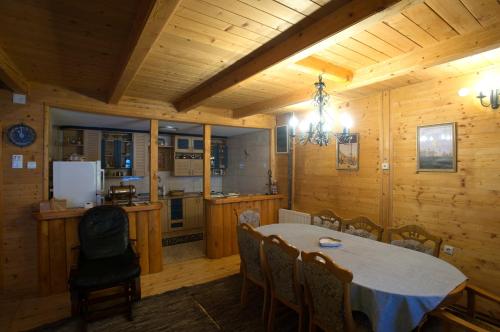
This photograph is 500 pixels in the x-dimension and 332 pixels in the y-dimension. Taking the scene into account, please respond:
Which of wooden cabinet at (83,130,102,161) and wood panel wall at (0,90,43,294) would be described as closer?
wood panel wall at (0,90,43,294)

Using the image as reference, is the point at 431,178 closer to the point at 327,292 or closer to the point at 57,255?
the point at 327,292

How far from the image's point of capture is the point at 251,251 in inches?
97.6

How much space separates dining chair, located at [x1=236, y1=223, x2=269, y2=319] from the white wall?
267 centimetres

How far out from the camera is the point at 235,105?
4.12 metres

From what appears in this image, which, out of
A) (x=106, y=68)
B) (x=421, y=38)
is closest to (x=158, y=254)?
(x=106, y=68)

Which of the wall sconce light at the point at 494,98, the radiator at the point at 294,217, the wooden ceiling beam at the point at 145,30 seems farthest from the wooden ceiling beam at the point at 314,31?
the radiator at the point at 294,217

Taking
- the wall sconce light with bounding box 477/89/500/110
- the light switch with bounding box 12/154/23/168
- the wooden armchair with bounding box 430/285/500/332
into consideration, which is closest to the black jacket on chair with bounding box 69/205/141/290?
the light switch with bounding box 12/154/23/168

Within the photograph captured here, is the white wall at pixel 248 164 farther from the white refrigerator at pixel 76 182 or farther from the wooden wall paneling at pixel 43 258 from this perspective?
the wooden wall paneling at pixel 43 258

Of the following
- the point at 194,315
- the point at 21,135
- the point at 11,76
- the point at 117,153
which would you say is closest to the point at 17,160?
the point at 21,135

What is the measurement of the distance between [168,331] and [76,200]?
2296mm

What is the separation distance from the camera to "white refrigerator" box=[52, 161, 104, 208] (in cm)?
347

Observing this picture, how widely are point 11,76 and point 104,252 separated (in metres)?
1.94

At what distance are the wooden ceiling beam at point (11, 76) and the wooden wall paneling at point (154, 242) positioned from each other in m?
1.99

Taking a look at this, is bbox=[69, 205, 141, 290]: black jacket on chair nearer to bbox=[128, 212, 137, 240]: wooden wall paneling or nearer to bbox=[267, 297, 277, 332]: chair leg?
bbox=[128, 212, 137, 240]: wooden wall paneling
